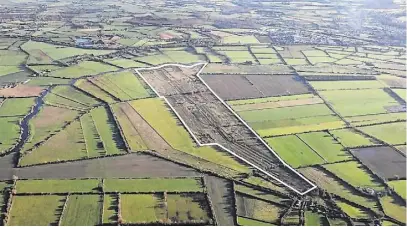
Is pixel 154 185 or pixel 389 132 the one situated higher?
pixel 389 132

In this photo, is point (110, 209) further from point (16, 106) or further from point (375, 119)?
point (375, 119)

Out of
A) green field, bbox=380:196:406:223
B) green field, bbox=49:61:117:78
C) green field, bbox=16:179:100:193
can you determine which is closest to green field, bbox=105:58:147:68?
green field, bbox=49:61:117:78

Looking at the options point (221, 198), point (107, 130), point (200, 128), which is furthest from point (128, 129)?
point (221, 198)

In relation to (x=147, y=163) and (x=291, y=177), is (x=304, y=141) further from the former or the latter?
(x=147, y=163)

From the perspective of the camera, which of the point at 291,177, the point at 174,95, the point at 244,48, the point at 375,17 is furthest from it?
the point at 375,17

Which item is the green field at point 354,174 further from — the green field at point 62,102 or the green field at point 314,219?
the green field at point 62,102

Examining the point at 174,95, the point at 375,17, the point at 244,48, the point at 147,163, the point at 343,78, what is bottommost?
the point at 147,163

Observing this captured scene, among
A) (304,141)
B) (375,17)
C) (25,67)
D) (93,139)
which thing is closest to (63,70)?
(25,67)
